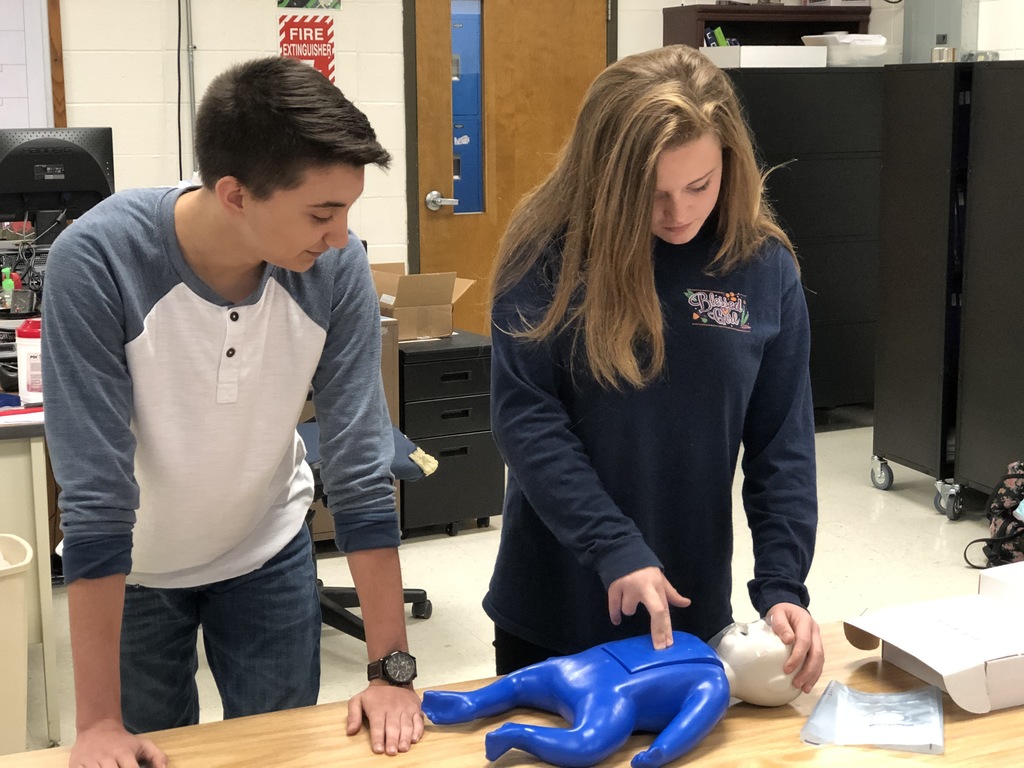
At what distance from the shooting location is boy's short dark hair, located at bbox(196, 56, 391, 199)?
121cm

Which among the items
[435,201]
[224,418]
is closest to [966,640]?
[224,418]

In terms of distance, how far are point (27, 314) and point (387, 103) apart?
2133 millimetres

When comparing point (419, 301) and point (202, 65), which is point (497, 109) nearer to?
point (202, 65)

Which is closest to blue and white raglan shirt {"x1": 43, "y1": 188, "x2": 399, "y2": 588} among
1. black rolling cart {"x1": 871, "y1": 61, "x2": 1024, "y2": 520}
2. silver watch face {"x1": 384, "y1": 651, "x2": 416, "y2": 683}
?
silver watch face {"x1": 384, "y1": 651, "x2": 416, "y2": 683}

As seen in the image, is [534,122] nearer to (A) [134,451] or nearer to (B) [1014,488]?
(B) [1014,488]

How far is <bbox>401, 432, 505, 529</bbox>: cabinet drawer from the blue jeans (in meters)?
2.32

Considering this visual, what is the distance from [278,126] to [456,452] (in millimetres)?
2775

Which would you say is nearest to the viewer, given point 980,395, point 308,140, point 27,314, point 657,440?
point 308,140

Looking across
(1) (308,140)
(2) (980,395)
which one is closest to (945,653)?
(1) (308,140)

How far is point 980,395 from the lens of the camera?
402 centimetres

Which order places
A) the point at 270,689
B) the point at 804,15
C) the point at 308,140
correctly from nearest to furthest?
the point at 308,140
the point at 270,689
the point at 804,15

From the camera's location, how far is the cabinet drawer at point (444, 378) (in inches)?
152

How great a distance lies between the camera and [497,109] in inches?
201

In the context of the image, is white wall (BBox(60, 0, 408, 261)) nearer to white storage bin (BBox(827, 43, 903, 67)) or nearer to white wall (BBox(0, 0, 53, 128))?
white wall (BBox(0, 0, 53, 128))
